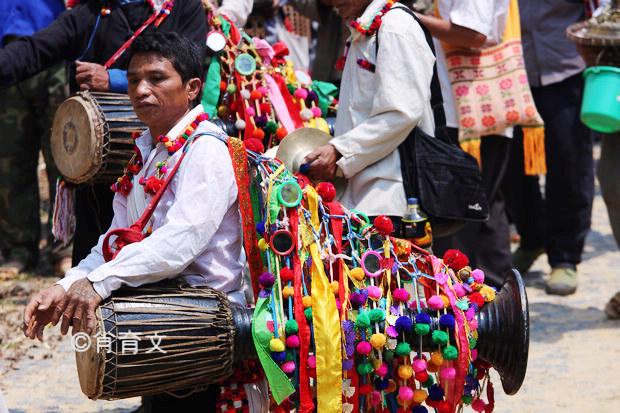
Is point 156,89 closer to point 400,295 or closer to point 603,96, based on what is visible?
point 400,295

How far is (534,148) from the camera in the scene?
6.25m

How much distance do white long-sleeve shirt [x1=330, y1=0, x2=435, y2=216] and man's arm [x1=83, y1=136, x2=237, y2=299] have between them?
89cm

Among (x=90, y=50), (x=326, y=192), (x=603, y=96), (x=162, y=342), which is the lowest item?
(x=603, y=96)

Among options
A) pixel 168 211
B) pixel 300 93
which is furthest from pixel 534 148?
→ pixel 168 211

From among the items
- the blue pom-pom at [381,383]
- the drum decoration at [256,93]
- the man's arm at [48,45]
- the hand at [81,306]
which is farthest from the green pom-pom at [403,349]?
the man's arm at [48,45]

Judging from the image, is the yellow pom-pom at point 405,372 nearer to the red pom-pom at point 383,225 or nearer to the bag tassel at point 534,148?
the red pom-pom at point 383,225

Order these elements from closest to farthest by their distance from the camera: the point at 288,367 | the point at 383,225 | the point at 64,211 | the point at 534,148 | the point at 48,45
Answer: the point at 288,367 < the point at 383,225 < the point at 48,45 < the point at 64,211 < the point at 534,148

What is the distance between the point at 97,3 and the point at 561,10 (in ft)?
9.94

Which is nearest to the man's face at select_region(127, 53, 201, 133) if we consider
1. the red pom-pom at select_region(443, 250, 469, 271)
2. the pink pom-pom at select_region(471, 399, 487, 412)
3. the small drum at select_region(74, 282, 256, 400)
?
the small drum at select_region(74, 282, 256, 400)

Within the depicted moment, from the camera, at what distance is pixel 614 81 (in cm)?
552

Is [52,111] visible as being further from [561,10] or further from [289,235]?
[289,235]

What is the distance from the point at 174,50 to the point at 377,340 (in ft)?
3.79

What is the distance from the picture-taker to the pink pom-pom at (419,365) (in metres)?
3.51

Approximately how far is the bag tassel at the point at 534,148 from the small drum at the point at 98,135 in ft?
7.48
